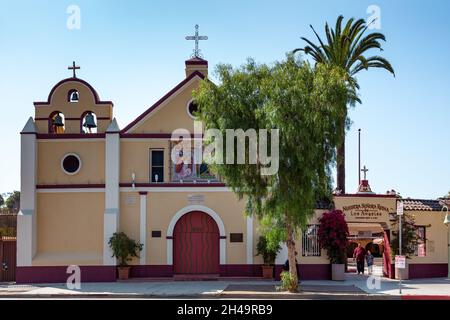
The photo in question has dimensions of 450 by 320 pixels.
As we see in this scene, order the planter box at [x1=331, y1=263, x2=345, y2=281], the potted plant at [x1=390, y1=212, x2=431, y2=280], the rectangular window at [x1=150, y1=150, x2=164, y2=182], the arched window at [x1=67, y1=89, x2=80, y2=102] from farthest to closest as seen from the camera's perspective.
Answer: the arched window at [x1=67, y1=89, x2=80, y2=102] → the rectangular window at [x1=150, y1=150, x2=164, y2=182] → the potted plant at [x1=390, y1=212, x2=431, y2=280] → the planter box at [x1=331, y1=263, x2=345, y2=281]

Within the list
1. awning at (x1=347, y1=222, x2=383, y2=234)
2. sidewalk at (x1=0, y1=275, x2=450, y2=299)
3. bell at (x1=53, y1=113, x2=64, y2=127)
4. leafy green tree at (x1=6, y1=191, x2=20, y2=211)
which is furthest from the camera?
leafy green tree at (x1=6, y1=191, x2=20, y2=211)

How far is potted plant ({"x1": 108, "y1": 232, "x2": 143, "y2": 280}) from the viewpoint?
2880 centimetres

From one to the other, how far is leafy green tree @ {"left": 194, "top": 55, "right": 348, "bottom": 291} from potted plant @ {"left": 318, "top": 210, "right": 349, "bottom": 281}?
5.03 m

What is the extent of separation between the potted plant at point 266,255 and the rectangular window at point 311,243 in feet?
4.04

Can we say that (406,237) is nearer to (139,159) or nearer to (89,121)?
(139,159)

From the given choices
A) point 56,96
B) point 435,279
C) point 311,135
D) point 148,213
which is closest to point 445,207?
point 435,279

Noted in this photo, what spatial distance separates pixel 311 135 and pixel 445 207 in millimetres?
11098

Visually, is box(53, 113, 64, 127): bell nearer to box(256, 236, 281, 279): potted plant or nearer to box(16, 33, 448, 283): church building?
box(16, 33, 448, 283): church building

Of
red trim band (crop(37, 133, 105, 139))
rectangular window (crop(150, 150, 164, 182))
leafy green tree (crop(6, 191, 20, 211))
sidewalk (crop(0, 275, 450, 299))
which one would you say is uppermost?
red trim band (crop(37, 133, 105, 139))

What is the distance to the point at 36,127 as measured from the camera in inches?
1198

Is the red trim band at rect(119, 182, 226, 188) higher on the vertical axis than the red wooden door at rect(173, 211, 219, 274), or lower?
higher

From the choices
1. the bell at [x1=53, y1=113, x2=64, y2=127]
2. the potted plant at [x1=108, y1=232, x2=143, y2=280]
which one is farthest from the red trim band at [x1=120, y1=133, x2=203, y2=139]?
the potted plant at [x1=108, y1=232, x2=143, y2=280]

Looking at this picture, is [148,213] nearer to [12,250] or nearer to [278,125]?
[12,250]

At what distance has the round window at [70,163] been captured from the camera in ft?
99.5
